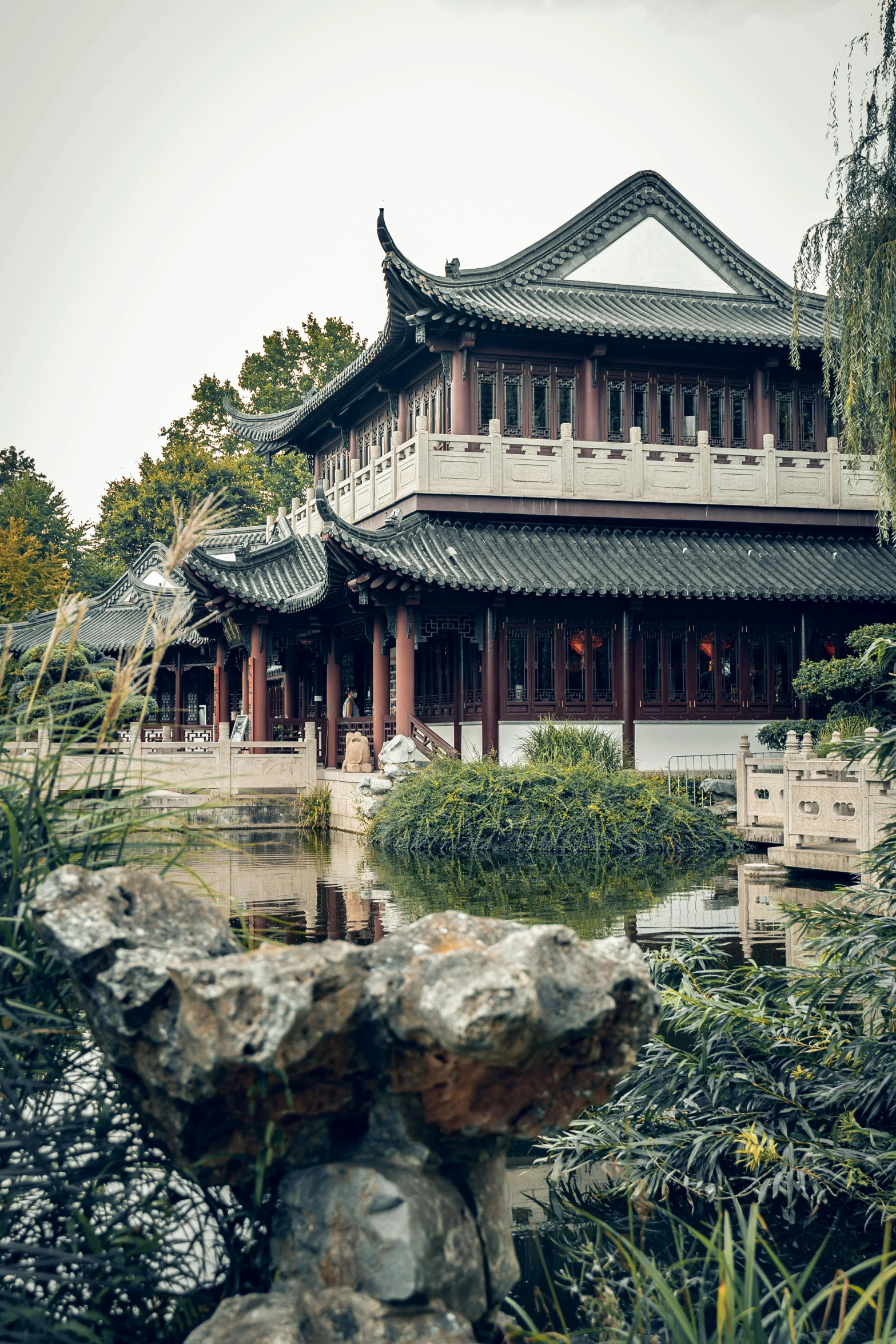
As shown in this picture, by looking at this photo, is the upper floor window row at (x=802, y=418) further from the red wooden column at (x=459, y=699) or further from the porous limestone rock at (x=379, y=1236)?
the porous limestone rock at (x=379, y=1236)

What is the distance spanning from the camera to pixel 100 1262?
2.37m

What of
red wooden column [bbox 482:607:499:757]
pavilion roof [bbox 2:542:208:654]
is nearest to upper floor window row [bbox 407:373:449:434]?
red wooden column [bbox 482:607:499:757]

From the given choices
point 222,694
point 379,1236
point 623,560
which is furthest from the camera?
point 222,694

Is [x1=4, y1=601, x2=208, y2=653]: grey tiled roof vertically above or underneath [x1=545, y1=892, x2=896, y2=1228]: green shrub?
above

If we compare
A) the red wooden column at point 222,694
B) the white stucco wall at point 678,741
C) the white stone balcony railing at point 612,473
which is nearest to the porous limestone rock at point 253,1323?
the white stone balcony railing at point 612,473

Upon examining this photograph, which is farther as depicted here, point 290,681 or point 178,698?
point 178,698

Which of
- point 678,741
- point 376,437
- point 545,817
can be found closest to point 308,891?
point 545,817

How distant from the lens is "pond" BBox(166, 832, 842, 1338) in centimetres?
948

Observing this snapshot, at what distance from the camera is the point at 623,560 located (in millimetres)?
20328

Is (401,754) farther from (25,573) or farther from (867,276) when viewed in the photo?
(25,573)

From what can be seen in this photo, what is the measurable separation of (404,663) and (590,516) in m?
4.23

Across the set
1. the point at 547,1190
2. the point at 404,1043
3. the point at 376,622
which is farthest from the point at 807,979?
the point at 376,622

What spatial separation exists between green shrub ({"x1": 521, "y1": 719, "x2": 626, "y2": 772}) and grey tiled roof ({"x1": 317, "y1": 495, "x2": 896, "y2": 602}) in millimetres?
2123

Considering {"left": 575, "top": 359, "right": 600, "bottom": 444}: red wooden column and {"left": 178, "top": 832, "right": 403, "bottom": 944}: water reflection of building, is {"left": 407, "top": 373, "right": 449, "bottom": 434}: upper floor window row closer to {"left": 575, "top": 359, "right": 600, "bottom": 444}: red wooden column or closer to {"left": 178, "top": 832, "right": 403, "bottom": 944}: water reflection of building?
{"left": 575, "top": 359, "right": 600, "bottom": 444}: red wooden column
